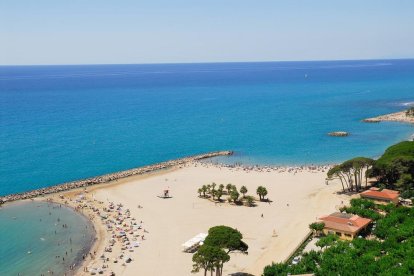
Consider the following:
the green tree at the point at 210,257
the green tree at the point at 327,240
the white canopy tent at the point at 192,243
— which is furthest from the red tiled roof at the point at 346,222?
the green tree at the point at 210,257

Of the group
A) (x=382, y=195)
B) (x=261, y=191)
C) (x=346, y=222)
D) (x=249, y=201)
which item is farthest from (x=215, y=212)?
(x=382, y=195)

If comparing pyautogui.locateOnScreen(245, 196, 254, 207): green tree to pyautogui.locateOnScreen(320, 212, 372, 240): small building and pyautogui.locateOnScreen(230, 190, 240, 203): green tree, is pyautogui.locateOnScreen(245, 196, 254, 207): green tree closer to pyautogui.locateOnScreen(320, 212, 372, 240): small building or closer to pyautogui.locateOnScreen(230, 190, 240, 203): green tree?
pyautogui.locateOnScreen(230, 190, 240, 203): green tree

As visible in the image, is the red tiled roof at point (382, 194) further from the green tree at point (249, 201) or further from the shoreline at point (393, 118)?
the shoreline at point (393, 118)

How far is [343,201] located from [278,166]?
18868mm

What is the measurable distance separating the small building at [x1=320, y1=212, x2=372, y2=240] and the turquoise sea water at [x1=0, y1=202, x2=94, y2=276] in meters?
22.3

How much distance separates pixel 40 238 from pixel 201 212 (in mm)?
16582

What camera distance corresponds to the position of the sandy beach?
35312 mm

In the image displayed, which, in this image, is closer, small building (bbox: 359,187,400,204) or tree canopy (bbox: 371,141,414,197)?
small building (bbox: 359,187,400,204)

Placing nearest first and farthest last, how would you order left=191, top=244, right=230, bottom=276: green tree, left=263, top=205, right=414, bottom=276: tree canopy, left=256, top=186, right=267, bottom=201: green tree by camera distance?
left=191, top=244, right=230, bottom=276: green tree → left=263, top=205, right=414, bottom=276: tree canopy → left=256, top=186, right=267, bottom=201: green tree

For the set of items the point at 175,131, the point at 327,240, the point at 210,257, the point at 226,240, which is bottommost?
the point at 327,240

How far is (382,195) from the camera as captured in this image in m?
44.6

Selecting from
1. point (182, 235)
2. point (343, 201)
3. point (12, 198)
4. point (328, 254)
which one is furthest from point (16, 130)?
point (328, 254)

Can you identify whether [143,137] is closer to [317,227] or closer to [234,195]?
[234,195]

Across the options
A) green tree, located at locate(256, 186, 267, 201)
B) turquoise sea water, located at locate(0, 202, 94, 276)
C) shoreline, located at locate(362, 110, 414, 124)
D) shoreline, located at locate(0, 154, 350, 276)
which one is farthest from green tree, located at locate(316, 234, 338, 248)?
shoreline, located at locate(362, 110, 414, 124)
